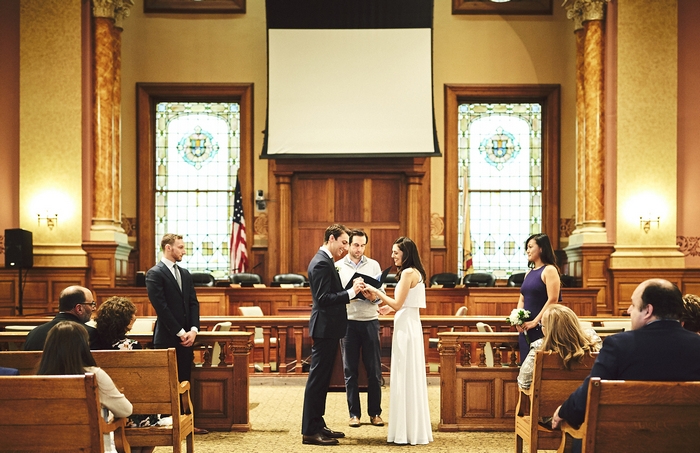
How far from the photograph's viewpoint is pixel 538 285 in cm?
609

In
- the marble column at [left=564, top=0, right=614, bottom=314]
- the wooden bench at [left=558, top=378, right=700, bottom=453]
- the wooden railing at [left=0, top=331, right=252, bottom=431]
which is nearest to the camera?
the wooden bench at [left=558, top=378, right=700, bottom=453]

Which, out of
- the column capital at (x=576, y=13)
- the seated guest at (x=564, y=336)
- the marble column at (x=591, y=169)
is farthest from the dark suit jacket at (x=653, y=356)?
the column capital at (x=576, y=13)

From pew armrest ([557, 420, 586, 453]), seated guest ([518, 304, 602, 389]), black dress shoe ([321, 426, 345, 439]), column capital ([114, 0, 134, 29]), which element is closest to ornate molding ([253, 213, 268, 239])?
column capital ([114, 0, 134, 29])

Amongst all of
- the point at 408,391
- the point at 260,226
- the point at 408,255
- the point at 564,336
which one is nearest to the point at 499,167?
the point at 260,226

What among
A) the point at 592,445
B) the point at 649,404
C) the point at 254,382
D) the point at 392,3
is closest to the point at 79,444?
the point at 592,445

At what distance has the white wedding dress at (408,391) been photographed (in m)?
5.64

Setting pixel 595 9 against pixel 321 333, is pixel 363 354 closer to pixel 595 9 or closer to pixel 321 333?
pixel 321 333

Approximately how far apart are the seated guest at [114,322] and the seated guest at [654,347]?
2.54m

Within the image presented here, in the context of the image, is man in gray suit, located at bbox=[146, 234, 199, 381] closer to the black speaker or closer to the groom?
the groom

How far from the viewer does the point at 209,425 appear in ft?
20.2

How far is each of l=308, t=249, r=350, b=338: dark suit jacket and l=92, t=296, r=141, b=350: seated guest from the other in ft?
4.60

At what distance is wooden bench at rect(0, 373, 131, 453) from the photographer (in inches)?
136

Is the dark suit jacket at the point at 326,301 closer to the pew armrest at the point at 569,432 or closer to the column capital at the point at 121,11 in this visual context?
the pew armrest at the point at 569,432

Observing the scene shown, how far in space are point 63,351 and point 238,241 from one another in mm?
9774
